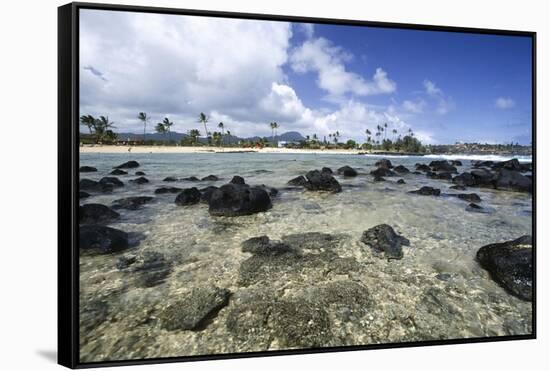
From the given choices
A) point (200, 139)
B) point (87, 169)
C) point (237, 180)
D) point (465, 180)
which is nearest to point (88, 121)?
point (87, 169)

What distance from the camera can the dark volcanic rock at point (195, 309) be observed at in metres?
2.58

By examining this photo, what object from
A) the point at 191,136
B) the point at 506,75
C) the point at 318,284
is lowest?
the point at 318,284

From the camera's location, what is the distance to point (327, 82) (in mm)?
3166

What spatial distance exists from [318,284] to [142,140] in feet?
6.70

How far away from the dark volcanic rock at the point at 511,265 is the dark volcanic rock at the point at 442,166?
2.82ft

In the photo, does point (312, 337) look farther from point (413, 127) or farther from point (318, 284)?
point (413, 127)

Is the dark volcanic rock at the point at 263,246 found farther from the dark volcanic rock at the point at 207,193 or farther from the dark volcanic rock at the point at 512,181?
the dark volcanic rock at the point at 512,181

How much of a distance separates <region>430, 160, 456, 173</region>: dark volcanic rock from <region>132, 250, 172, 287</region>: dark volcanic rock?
2.84 m

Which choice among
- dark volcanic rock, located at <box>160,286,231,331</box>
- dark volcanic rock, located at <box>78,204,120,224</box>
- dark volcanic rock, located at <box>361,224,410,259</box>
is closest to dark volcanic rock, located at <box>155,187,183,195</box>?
dark volcanic rock, located at <box>78,204,120,224</box>

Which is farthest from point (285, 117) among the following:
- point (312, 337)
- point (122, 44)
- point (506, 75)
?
point (506, 75)

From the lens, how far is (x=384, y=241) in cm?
309

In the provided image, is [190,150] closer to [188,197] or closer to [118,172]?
[188,197]

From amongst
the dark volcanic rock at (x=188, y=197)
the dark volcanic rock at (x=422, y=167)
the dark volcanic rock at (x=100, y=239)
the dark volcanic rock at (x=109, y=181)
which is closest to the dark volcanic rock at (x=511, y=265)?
the dark volcanic rock at (x=422, y=167)

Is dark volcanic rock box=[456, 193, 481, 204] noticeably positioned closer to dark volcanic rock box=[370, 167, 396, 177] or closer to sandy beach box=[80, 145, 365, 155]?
dark volcanic rock box=[370, 167, 396, 177]
